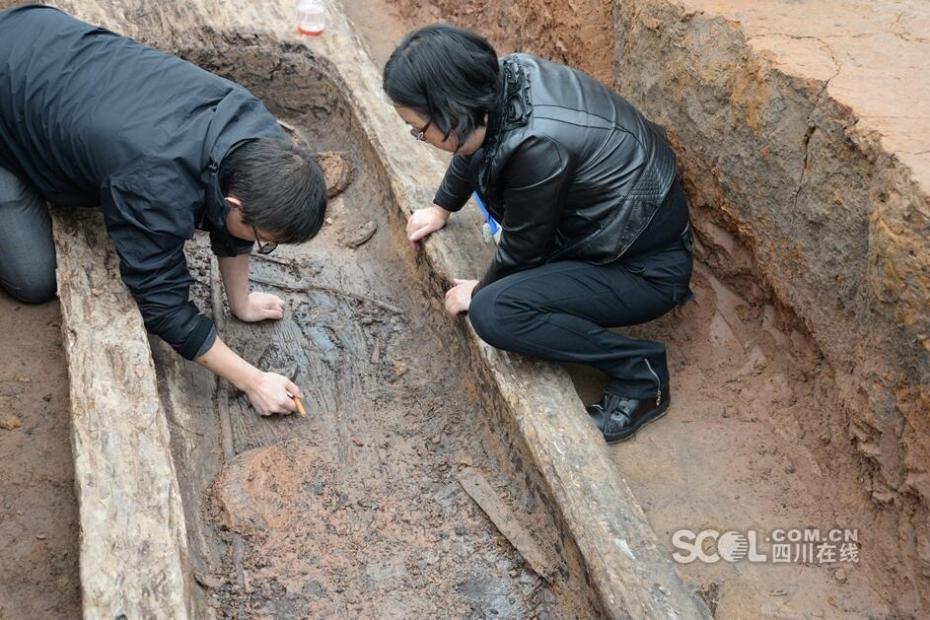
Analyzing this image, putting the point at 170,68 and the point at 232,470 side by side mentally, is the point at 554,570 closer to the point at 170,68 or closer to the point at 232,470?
the point at 232,470

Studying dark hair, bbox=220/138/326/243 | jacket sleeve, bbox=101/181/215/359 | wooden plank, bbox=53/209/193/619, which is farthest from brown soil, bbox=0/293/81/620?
dark hair, bbox=220/138/326/243

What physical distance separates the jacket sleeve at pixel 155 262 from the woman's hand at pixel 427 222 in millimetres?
950

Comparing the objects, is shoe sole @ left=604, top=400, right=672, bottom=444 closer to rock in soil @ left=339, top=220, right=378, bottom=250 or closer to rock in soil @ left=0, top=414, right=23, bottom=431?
rock in soil @ left=339, top=220, right=378, bottom=250

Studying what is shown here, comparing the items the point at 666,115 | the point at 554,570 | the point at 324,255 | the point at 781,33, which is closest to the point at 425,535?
the point at 554,570

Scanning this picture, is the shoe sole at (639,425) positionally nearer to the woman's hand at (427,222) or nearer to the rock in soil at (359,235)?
the woman's hand at (427,222)

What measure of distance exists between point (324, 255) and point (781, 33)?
1942mm

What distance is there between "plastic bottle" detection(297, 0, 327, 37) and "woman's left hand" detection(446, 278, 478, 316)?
2.04 metres

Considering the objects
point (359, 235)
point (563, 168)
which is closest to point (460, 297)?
point (563, 168)

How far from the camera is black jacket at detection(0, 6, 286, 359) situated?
2.60 meters

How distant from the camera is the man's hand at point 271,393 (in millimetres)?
2959

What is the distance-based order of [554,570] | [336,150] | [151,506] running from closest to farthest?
[151,506], [554,570], [336,150]

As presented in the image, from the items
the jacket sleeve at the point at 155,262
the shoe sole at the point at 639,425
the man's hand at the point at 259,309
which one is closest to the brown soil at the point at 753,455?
the shoe sole at the point at 639,425

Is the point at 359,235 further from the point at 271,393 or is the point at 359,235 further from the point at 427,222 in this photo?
the point at 271,393

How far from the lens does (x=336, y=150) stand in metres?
4.38
